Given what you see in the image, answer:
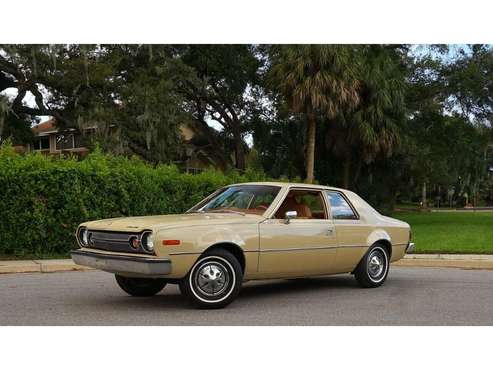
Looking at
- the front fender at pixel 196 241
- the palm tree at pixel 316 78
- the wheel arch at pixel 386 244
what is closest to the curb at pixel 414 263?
the wheel arch at pixel 386 244

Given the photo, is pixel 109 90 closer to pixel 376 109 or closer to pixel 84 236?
pixel 376 109

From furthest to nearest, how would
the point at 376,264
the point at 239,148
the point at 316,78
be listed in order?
the point at 239,148 < the point at 316,78 < the point at 376,264

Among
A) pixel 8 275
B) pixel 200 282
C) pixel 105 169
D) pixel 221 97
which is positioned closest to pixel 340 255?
pixel 200 282

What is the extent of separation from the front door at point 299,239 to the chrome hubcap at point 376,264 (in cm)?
95

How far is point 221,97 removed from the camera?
3450cm

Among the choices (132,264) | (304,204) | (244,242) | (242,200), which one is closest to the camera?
(132,264)

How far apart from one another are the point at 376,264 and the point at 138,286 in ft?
11.7

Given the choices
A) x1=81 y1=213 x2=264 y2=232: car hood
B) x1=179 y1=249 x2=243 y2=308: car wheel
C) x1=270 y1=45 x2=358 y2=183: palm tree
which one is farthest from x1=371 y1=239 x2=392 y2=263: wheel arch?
x1=270 y1=45 x2=358 y2=183: palm tree

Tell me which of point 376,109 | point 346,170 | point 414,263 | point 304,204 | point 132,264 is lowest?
point 414,263

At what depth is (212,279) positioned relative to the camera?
272 inches

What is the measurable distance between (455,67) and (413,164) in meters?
5.63

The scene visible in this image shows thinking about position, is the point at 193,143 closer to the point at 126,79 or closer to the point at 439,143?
the point at 126,79

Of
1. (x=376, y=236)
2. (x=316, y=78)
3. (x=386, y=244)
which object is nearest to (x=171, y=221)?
(x=376, y=236)

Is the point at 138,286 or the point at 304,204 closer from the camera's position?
the point at 138,286
